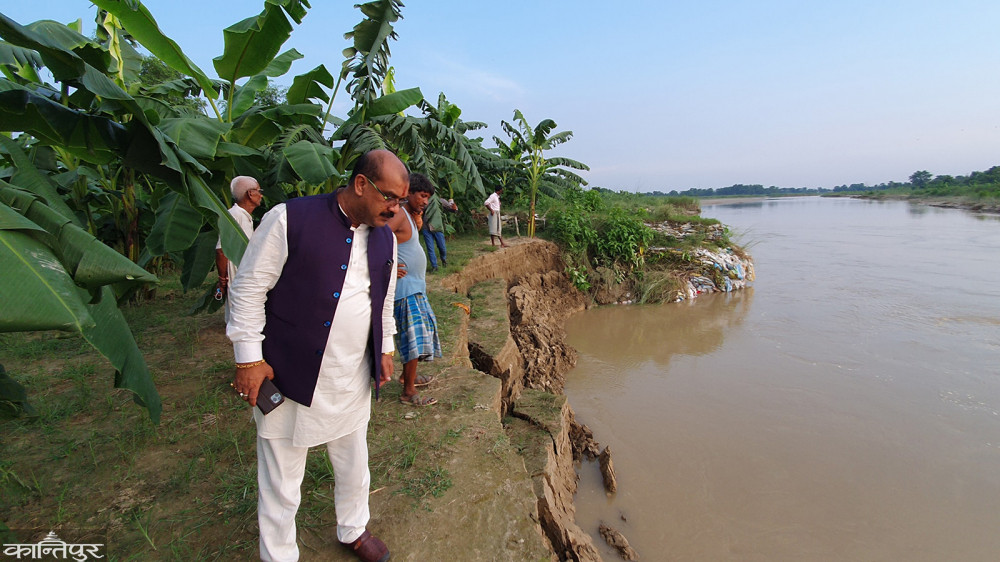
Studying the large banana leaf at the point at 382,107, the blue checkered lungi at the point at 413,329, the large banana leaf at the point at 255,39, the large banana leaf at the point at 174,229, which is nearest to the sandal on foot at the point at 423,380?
the blue checkered lungi at the point at 413,329

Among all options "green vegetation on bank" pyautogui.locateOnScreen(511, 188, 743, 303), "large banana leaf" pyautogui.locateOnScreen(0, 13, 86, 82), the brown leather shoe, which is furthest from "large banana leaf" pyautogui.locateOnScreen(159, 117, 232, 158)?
"green vegetation on bank" pyautogui.locateOnScreen(511, 188, 743, 303)

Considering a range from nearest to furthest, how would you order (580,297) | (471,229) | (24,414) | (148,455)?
(24,414) → (148,455) → (580,297) → (471,229)

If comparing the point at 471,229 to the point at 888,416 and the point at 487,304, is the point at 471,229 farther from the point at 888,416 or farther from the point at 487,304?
the point at 888,416

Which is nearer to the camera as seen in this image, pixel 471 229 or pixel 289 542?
pixel 289 542

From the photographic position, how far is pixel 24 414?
186cm

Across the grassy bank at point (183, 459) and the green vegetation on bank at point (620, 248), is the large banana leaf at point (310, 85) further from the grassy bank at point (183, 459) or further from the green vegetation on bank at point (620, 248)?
the green vegetation on bank at point (620, 248)

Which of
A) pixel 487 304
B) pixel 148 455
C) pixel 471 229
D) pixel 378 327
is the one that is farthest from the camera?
pixel 471 229

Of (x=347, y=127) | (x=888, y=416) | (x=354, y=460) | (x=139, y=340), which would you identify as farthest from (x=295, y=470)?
(x=888, y=416)

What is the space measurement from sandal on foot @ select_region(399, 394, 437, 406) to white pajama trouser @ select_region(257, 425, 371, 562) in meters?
1.24

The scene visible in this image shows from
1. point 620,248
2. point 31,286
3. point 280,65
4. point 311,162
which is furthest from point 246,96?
point 620,248

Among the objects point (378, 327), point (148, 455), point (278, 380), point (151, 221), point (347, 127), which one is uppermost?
point (347, 127)

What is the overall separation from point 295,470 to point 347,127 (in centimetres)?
412

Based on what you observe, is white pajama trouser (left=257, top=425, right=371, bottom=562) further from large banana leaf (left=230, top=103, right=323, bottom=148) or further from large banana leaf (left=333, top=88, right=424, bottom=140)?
large banana leaf (left=333, top=88, right=424, bottom=140)

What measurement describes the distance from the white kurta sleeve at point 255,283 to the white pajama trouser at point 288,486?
36 centimetres
